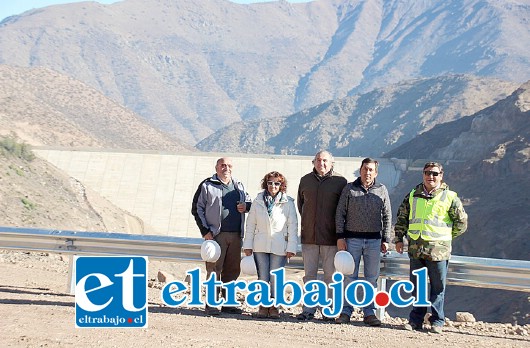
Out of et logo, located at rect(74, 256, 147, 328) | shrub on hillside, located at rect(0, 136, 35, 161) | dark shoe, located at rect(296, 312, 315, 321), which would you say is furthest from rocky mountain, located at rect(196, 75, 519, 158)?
et logo, located at rect(74, 256, 147, 328)

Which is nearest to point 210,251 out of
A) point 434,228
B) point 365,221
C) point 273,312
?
point 273,312

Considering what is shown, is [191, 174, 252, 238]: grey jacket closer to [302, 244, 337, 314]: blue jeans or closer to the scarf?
the scarf

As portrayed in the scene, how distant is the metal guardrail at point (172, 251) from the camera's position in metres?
9.06

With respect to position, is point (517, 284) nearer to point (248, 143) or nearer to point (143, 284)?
point (143, 284)

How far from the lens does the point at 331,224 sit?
9117 mm

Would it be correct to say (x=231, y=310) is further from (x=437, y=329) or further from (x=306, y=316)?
(x=437, y=329)

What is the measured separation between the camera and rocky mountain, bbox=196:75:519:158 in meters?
116

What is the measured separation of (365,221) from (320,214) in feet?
1.71

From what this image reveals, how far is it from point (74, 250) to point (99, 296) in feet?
10.6

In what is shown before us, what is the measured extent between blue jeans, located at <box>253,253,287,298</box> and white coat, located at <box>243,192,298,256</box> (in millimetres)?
81

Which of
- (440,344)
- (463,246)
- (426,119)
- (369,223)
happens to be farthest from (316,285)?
(426,119)

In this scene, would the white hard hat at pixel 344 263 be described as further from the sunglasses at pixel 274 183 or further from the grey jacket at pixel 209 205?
the grey jacket at pixel 209 205

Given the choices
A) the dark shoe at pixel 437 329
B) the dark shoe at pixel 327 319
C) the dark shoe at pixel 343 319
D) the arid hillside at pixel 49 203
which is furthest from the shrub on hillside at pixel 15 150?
the dark shoe at pixel 437 329

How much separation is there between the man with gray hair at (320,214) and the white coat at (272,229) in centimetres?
16
